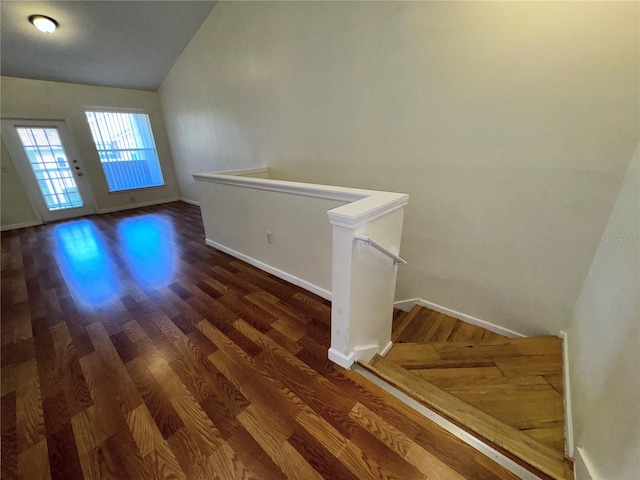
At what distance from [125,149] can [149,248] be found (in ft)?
11.7

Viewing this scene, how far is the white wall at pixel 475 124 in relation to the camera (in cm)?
160

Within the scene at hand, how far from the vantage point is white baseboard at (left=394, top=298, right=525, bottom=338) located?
2.30m

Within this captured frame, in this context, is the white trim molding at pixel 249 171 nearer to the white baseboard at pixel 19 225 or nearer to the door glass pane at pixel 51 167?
the door glass pane at pixel 51 167

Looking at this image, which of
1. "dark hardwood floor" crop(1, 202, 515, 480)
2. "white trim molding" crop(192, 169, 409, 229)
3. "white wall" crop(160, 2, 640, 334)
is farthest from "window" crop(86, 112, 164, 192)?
"white trim molding" crop(192, 169, 409, 229)

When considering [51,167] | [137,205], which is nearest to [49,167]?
[51,167]

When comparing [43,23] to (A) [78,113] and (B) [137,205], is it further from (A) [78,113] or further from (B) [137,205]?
(B) [137,205]

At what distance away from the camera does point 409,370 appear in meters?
1.82

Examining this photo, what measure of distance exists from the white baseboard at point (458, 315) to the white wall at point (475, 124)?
0.05 meters

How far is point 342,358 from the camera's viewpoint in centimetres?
157

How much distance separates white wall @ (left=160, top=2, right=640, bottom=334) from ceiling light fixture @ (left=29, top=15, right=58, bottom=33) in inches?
100

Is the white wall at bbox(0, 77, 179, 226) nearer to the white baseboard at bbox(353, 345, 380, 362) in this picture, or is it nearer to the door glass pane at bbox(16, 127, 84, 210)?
the door glass pane at bbox(16, 127, 84, 210)

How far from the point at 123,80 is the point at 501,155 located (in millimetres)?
6756

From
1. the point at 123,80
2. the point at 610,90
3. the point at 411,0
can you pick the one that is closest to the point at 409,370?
the point at 610,90

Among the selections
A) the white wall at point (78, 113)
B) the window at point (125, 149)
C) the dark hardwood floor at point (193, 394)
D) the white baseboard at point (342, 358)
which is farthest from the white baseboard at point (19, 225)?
the white baseboard at point (342, 358)
